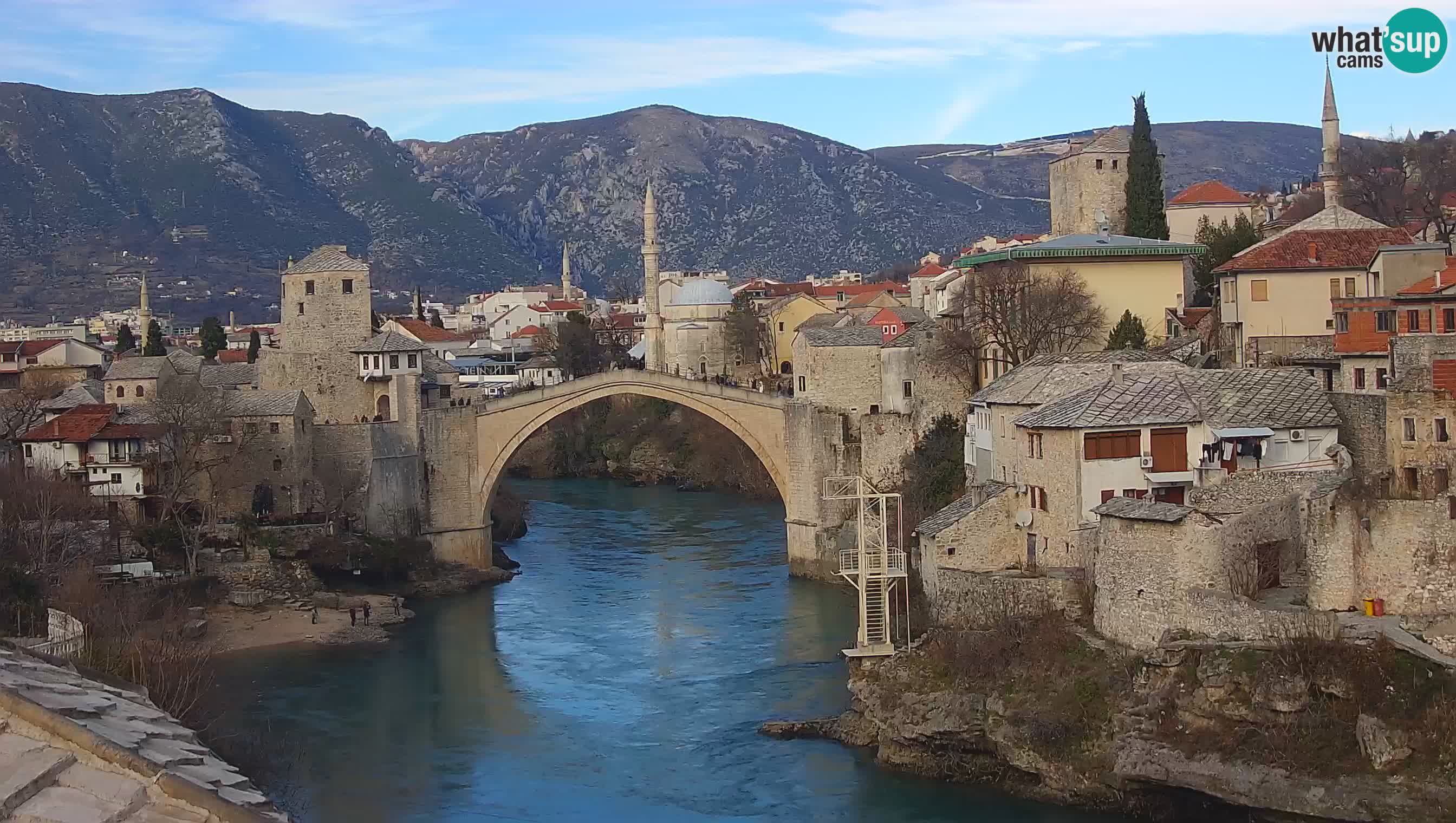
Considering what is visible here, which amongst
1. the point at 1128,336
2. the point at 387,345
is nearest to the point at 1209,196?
the point at 1128,336

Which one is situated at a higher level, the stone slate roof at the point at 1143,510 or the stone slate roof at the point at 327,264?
the stone slate roof at the point at 327,264

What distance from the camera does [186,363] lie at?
156 feet

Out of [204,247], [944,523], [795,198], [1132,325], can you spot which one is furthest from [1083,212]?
[795,198]

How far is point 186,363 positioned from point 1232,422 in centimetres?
2941

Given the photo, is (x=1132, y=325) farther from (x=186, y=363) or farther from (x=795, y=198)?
(x=795, y=198)

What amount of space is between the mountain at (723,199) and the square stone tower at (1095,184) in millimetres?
81953

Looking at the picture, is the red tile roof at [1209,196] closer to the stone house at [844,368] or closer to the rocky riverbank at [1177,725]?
the stone house at [844,368]

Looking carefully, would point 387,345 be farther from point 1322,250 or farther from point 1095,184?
point 1322,250

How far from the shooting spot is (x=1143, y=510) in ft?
77.9

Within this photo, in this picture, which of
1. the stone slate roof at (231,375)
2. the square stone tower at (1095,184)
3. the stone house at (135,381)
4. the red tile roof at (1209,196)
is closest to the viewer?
the stone house at (135,381)

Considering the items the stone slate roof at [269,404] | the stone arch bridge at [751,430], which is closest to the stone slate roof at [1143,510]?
the stone arch bridge at [751,430]

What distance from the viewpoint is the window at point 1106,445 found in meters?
26.8

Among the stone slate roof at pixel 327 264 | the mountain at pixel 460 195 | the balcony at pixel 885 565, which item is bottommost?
the balcony at pixel 885 565

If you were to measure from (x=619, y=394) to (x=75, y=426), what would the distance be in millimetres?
12360
